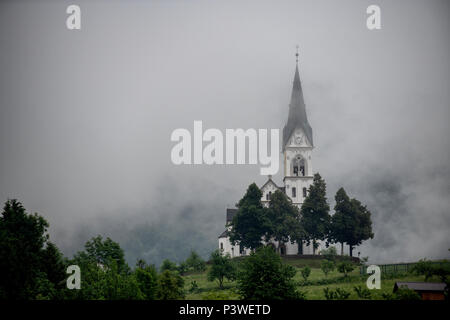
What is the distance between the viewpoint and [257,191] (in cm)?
7669

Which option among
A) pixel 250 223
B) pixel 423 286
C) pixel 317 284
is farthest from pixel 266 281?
pixel 250 223

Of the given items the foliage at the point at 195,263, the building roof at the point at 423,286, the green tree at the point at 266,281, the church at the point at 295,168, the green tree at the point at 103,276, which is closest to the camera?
the building roof at the point at 423,286

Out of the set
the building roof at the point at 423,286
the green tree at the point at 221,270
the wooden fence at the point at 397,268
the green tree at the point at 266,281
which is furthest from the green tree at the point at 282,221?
the building roof at the point at 423,286

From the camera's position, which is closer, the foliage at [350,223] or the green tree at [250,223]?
the foliage at [350,223]

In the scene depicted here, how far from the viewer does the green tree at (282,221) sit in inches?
2904

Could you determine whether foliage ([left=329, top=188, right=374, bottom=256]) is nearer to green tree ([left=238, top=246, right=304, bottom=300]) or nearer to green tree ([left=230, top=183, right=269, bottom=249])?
green tree ([left=230, top=183, right=269, bottom=249])

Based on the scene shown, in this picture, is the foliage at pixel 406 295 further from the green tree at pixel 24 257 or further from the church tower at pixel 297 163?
the church tower at pixel 297 163

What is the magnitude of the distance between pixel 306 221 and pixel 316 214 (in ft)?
5.77

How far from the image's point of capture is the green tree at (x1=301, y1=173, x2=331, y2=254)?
245ft

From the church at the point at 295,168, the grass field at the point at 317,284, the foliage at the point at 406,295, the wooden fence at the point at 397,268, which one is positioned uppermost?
the church at the point at 295,168

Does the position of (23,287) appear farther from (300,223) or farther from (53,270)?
(300,223)

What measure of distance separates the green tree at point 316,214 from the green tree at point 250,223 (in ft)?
19.0
